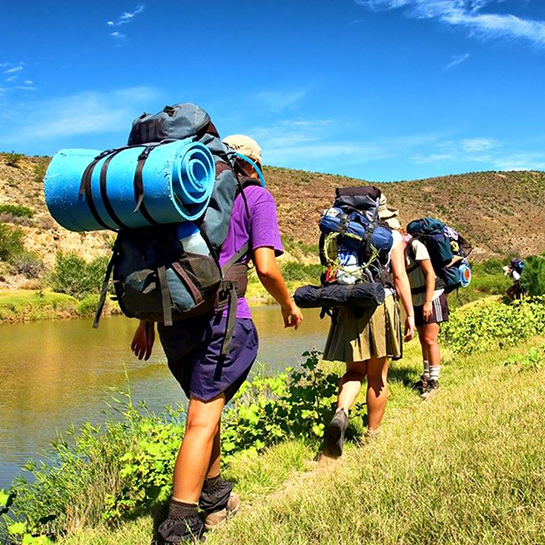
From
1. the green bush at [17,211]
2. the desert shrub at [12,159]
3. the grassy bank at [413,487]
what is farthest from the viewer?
the desert shrub at [12,159]

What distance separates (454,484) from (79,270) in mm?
25937

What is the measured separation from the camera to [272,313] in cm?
2308

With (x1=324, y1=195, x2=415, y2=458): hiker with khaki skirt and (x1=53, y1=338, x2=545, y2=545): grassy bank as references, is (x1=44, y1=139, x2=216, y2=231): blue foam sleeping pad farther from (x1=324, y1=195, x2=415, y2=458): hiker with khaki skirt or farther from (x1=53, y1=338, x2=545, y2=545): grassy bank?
(x1=324, y1=195, x2=415, y2=458): hiker with khaki skirt

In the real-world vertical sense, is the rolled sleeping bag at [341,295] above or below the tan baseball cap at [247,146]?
below

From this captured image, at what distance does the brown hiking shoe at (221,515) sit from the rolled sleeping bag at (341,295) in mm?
1427

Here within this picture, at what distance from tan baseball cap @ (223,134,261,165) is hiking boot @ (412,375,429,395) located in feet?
12.5

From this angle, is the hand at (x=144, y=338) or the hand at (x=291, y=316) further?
the hand at (x=144, y=338)

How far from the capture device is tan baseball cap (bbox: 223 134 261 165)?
336 cm

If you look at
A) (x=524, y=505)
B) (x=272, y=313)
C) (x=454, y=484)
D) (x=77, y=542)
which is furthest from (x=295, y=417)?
(x=272, y=313)

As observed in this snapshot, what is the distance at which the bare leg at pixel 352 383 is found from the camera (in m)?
4.32

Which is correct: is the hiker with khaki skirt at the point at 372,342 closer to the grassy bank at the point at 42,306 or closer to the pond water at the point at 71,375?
the pond water at the point at 71,375

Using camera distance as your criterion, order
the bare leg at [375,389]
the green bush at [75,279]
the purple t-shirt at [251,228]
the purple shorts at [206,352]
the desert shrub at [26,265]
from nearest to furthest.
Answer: the purple shorts at [206,352] → the purple t-shirt at [251,228] → the bare leg at [375,389] → the green bush at [75,279] → the desert shrub at [26,265]

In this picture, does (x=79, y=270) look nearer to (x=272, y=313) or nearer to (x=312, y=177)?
(x=272, y=313)

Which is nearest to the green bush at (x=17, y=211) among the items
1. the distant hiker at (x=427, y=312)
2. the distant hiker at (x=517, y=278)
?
the distant hiker at (x=517, y=278)
